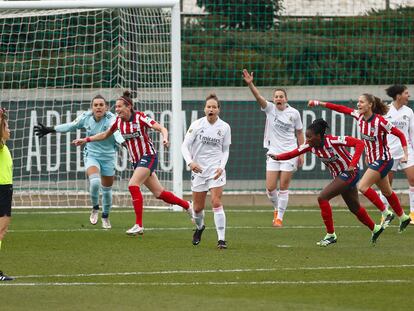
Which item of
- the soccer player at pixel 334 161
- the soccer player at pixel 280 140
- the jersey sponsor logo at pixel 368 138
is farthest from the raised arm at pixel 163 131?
the jersey sponsor logo at pixel 368 138

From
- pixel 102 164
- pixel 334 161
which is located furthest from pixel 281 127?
pixel 334 161

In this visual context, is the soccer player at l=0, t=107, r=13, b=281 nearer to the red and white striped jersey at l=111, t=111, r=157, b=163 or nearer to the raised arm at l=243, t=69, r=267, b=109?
the red and white striped jersey at l=111, t=111, r=157, b=163

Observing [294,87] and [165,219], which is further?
[294,87]

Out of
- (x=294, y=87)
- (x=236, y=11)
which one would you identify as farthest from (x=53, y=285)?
(x=236, y=11)

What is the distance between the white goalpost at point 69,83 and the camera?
918 inches

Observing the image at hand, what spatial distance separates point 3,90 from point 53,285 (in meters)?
12.5

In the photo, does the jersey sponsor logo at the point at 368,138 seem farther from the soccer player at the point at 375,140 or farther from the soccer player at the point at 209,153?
the soccer player at the point at 209,153

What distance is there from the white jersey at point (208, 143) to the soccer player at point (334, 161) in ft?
2.37

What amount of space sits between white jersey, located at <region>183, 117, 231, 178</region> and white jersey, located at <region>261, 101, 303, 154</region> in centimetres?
389

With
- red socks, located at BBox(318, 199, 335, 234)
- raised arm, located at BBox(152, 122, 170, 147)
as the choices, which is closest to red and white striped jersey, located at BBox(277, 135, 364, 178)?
red socks, located at BBox(318, 199, 335, 234)

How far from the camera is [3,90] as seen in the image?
77.0 feet

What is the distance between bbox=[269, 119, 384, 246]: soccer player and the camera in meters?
15.4

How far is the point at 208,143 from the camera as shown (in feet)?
51.0

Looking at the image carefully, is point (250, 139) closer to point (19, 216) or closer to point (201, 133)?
point (19, 216)
